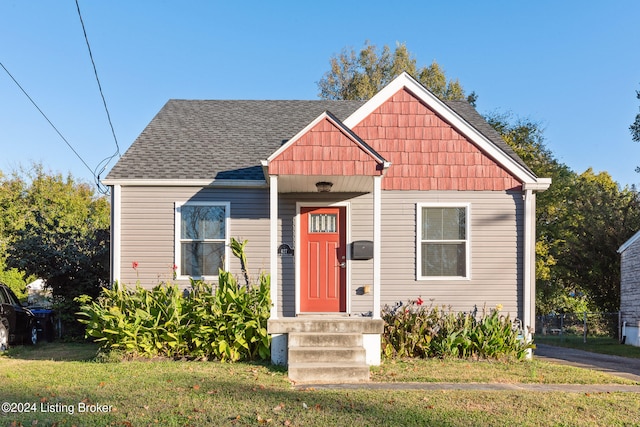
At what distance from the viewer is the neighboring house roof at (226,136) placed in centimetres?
1043

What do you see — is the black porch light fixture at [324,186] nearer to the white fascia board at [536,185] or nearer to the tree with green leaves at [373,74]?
the white fascia board at [536,185]

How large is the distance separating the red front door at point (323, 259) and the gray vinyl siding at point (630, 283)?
11438 millimetres

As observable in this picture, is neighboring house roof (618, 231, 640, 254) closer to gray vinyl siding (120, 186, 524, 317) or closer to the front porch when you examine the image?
gray vinyl siding (120, 186, 524, 317)

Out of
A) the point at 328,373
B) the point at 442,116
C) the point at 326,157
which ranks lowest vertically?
the point at 328,373

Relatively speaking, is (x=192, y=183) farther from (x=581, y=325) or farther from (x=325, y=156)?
(x=581, y=325)

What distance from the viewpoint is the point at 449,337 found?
31.0ft

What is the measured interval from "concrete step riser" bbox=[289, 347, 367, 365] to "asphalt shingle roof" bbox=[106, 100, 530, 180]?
145 inches

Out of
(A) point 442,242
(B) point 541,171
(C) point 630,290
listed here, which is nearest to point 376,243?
(A) point 442,242

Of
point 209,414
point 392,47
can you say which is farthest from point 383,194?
point 392,47

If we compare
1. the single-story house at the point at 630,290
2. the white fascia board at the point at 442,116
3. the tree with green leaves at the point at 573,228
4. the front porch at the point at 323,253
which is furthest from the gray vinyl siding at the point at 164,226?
the tree with green leaves at the point at 573,228

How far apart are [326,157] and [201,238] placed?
3126 millimetres

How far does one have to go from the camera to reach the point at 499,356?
9586mm

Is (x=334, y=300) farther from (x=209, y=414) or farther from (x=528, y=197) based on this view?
(x=209, y=414)

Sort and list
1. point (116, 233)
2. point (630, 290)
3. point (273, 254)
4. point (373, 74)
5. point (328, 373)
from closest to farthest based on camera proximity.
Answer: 1. point (328, 373)
2. point (273, 254)
3. point (116, 233)
4. point (630, 290)
5. point (373, 74)
